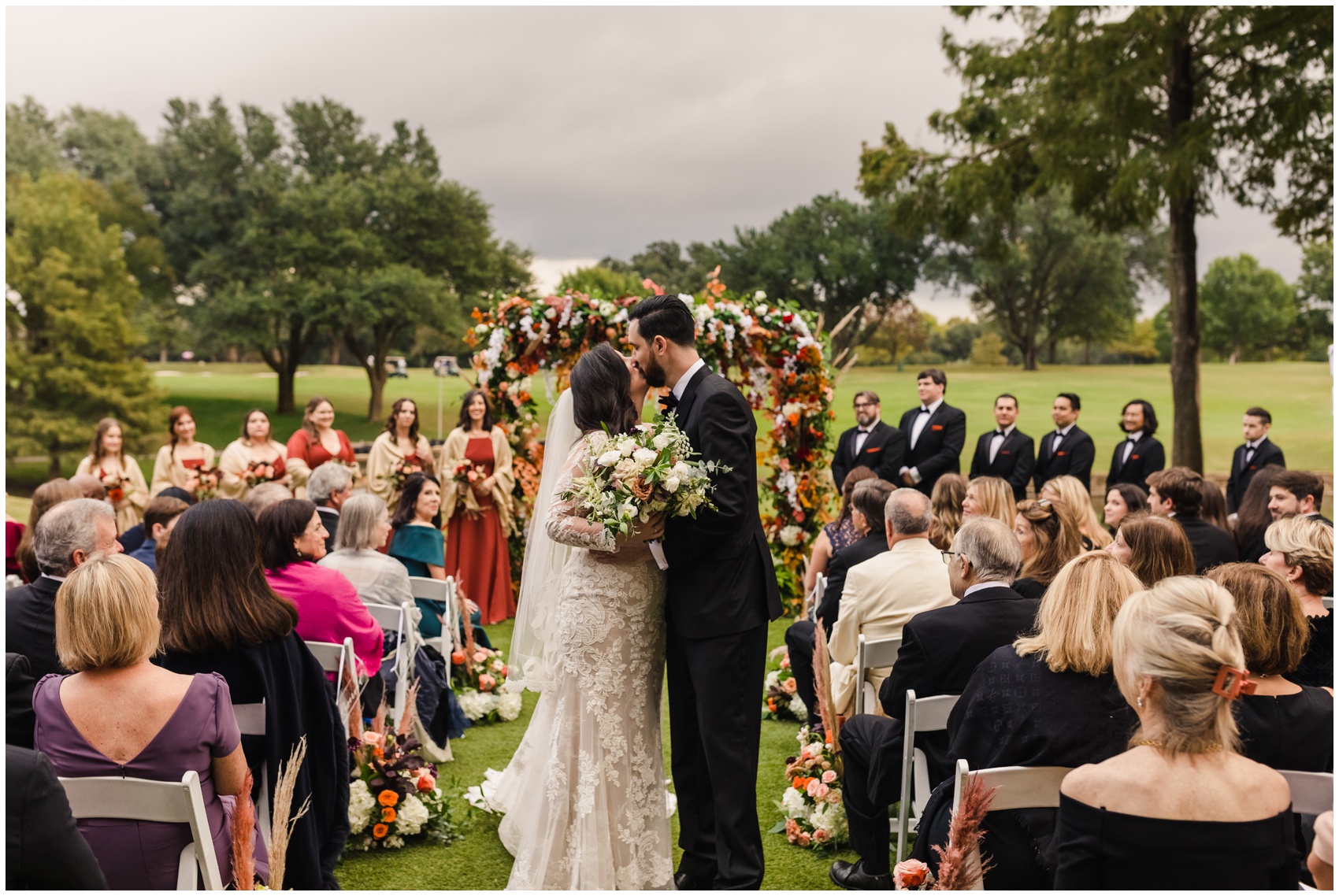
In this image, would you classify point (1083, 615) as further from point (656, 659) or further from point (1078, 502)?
point (1078, 502)

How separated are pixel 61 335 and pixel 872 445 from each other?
21066 millimetres

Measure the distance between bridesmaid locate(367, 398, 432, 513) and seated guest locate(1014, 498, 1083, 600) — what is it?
594 centimetres

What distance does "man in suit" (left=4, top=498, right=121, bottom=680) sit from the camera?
12.0 feet

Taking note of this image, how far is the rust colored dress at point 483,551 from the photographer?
912cm

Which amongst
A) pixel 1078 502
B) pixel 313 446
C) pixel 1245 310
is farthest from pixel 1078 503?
pixel 1245 310

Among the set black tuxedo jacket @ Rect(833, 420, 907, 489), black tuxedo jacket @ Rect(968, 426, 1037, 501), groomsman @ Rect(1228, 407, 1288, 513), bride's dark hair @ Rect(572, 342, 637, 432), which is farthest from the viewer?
black tuxedo jacket @ Rect(833, 420, 907, 489)

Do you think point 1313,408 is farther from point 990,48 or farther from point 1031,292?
point 990,48

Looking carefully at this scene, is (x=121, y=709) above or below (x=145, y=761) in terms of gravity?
above

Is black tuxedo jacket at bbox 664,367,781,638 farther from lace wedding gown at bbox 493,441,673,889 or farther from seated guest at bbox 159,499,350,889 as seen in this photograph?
seated guest at bbox 159,499,350,889

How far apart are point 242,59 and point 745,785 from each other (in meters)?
32.1

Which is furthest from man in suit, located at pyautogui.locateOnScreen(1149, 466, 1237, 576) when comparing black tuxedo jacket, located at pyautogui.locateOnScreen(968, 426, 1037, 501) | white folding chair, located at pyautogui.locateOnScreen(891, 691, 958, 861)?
black tuxedo jacket, located at pyautogui.locateOnScreen(968, 426, 1037, 501)

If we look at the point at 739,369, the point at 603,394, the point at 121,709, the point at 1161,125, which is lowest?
the point at 121,709

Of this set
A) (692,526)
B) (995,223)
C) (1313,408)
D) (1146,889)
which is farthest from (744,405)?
(1313,408)

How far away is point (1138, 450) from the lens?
31.1 ft
